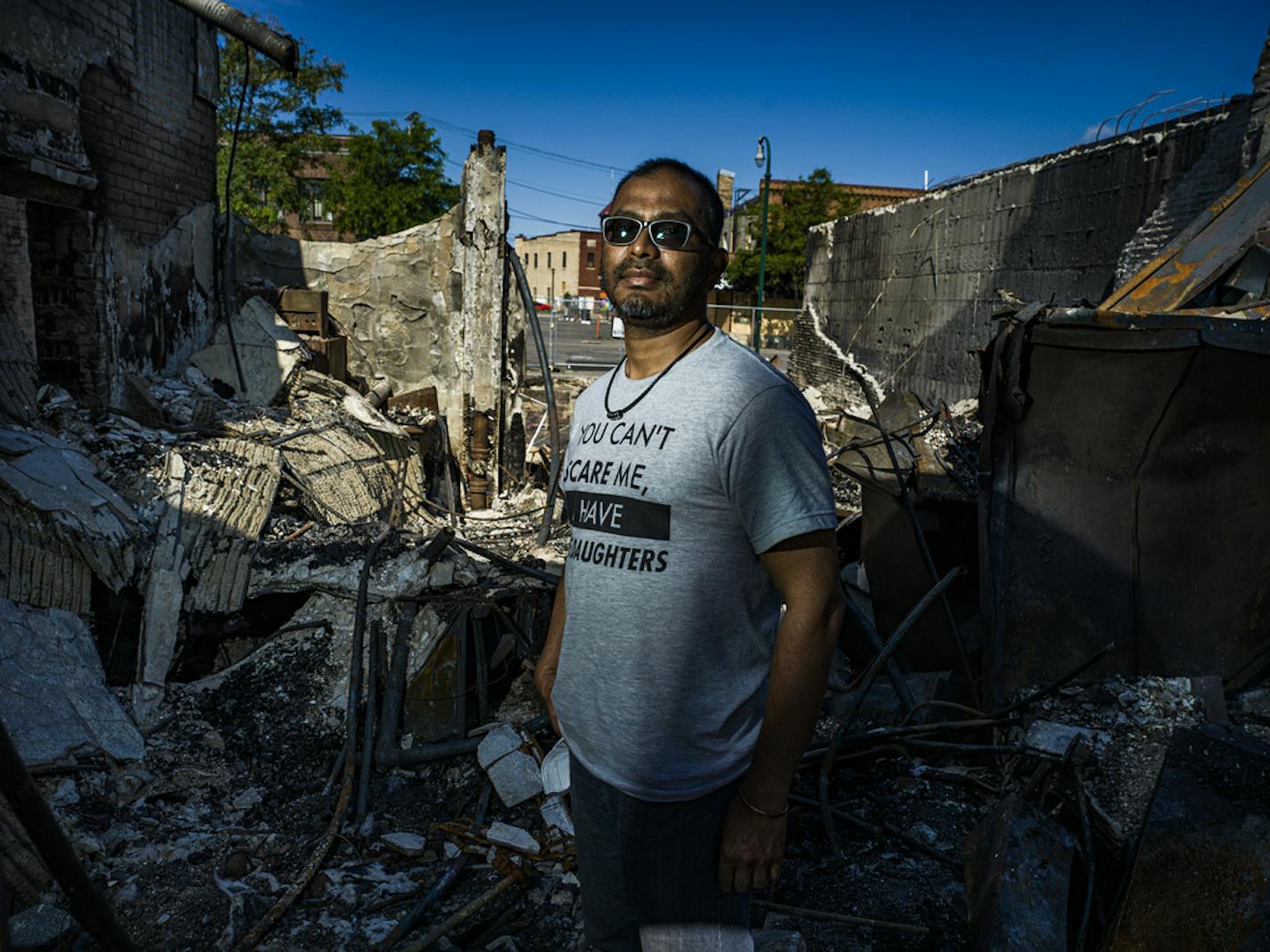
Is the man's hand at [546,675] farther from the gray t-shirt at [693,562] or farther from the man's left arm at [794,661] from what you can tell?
the man's left arm at [794,661]

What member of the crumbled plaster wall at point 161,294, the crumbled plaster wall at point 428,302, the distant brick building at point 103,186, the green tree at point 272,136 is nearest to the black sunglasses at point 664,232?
the distant brick building at point 103,186

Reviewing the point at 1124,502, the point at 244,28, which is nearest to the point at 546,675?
the point at 1124,502

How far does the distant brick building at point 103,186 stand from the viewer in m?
5.65

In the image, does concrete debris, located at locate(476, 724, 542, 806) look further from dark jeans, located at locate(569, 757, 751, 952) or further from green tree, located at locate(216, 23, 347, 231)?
green tree, located at locate(216, 23, 347, 231)

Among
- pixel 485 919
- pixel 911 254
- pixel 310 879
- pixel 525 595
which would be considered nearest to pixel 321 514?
pixel 525 595

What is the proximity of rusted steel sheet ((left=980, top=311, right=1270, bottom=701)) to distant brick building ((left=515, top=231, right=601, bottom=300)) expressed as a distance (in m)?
60.2

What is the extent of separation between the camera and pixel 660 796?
59.8 inches

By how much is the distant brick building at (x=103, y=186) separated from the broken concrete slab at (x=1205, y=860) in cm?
675

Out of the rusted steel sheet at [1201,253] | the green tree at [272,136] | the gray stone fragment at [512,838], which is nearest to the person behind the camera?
the gray stone fragment at [512,838]

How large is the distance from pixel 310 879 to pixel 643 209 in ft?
9.17

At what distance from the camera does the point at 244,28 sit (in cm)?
367

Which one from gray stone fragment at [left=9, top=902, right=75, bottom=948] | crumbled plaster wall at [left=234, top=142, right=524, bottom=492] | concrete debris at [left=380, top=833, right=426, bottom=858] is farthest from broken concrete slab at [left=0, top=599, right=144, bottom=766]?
crumbled plaster wall at [left=234, top=142, right=524, bottom=492]

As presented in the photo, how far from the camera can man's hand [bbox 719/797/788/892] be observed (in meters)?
1.50

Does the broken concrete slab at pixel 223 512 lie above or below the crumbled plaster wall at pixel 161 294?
below
